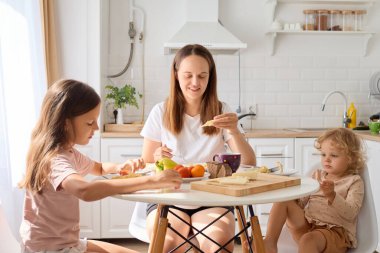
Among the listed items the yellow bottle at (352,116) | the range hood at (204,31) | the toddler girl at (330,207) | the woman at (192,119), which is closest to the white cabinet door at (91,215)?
the range hood at (204,31)

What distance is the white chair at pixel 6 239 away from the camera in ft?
8.79

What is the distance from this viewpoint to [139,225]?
96.0 inches

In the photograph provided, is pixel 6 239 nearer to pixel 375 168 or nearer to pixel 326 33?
pixel 375 168

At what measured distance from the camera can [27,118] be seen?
2963 millimetres

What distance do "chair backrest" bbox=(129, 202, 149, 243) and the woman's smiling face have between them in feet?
1.96

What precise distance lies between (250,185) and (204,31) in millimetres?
2514

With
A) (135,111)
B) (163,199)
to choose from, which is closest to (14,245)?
(163,199)

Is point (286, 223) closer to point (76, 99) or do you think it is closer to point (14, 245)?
point (76, 99)

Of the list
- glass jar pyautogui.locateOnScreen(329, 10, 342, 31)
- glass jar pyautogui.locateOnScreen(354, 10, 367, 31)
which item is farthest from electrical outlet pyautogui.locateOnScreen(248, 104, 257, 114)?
glass jar pyautogui.locateOnScreen(354, 10, 367, 31)

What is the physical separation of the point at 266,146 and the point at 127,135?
104cm

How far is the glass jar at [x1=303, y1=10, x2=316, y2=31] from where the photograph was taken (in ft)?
14.7

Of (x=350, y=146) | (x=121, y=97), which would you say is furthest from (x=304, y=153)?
(x=350, y=146)

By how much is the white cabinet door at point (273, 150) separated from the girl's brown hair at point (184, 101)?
1.32 m

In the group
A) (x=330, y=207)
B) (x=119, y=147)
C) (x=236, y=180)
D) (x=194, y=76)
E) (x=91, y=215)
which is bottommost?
(x=91, y=215)
